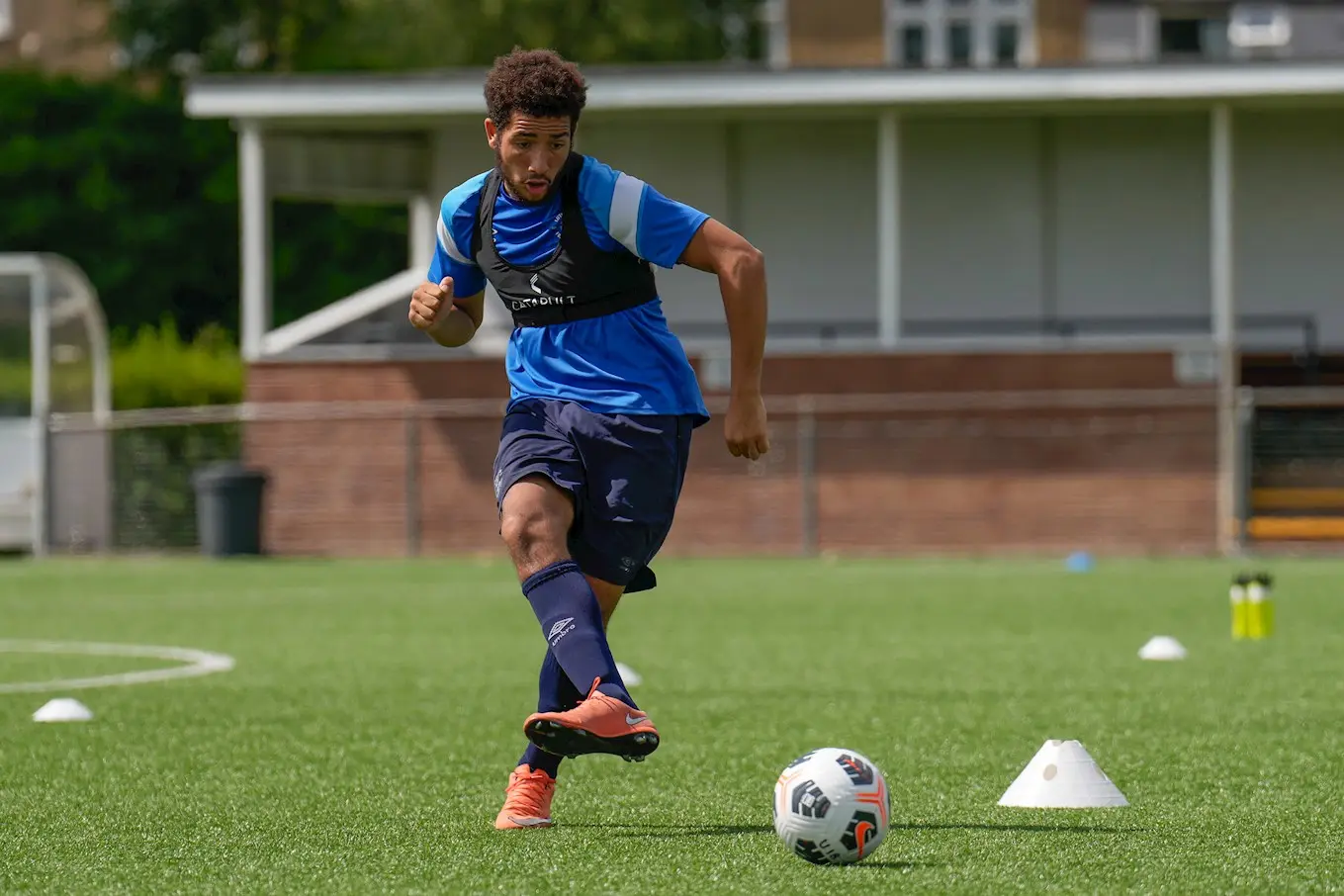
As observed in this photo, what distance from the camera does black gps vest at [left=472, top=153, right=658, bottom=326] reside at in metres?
6.14

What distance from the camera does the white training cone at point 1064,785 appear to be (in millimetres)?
6309

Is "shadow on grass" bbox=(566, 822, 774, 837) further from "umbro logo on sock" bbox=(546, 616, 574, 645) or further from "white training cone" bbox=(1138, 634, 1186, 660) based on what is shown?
"white training cone" bbox=(1138, 634, 1186, 660)

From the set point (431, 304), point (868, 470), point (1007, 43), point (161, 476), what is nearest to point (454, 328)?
point (431, 304)

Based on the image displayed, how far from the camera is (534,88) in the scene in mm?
5938

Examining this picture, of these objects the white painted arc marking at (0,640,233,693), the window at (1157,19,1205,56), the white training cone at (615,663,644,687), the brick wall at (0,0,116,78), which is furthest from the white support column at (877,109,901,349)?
the brick wall at (0,0,116,78)

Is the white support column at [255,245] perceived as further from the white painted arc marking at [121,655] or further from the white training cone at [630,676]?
the white training cone at [630,676]

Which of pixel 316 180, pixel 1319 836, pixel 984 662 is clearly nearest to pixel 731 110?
pixel 316 180

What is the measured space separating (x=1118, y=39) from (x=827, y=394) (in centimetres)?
2784

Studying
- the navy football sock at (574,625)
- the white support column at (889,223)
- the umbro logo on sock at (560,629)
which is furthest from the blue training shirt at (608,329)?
the white support column at (889,223)

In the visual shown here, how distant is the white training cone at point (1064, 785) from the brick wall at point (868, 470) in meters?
18.3

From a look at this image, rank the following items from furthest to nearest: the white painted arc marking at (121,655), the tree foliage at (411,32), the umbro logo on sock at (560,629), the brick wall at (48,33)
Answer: the brick wall at (48,33)
the tree foliage at (411,32)
the white painted arc marking at (121,655)
the umbro logo on sock at (560,629)

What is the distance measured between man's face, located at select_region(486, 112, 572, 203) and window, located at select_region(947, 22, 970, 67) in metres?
31.0

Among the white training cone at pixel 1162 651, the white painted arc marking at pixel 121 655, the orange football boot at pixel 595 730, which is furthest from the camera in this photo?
the white training cone at pixel 1162 651

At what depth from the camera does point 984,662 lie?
11.7 metres
